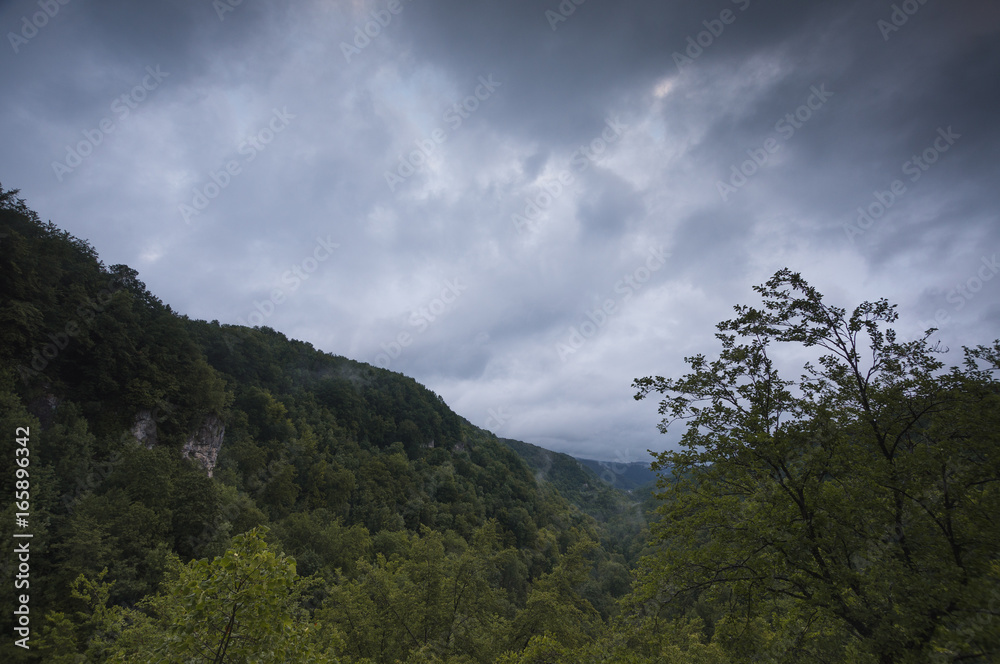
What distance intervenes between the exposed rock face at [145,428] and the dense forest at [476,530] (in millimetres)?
241

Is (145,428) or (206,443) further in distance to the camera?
(206,443)

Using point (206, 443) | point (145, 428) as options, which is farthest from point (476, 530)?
point (206, 443)

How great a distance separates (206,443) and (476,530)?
35965mm

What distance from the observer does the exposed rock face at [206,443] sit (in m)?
40.9

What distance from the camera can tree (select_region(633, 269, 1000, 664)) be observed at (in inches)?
242

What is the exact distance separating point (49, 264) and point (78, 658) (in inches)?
1248

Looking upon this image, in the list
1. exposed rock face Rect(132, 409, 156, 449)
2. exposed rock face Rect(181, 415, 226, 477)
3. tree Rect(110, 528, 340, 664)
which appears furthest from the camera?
exposed rock face Rect(181, 415, 226, 477)

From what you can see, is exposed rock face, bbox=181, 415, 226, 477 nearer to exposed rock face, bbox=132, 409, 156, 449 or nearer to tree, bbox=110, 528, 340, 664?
exposed rock face, bbox=132, 409, 156, 449

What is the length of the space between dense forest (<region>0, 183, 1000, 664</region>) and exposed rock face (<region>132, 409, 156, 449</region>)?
24 centimetres

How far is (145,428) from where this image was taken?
1396 inches

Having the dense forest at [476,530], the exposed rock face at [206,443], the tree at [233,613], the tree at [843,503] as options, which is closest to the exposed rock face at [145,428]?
the dense forest at [476,530]

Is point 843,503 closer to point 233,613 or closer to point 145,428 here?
point 233,613

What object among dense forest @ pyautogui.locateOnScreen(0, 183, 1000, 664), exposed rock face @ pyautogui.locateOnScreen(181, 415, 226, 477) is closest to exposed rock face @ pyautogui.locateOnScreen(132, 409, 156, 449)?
dense forest @ pyautogui.locateOnScreen(0, 183, 1000, 664)

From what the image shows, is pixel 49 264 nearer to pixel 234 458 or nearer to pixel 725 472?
pixel 234 458
